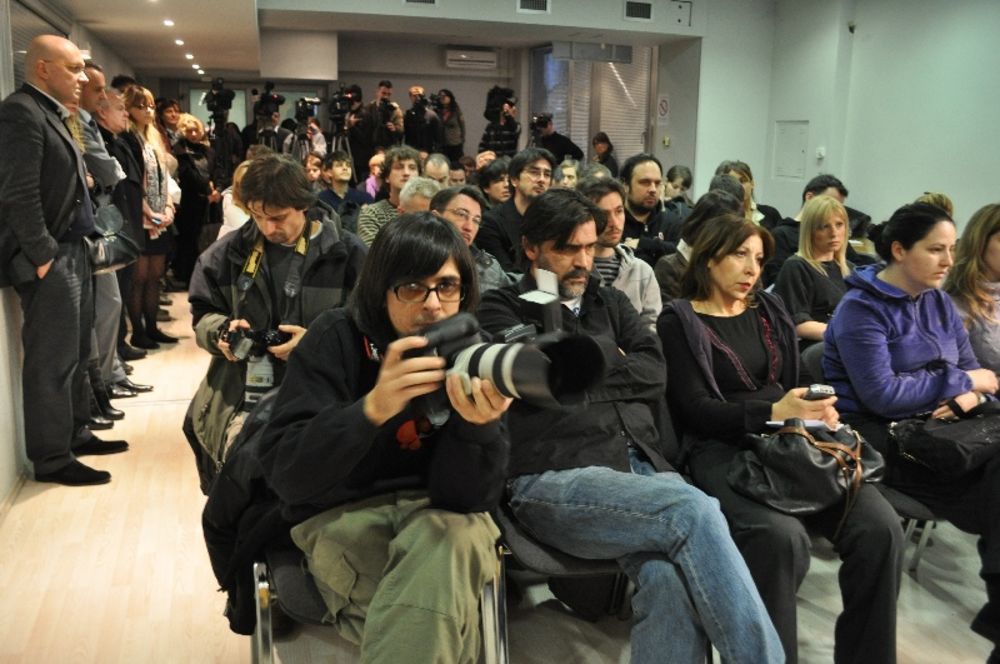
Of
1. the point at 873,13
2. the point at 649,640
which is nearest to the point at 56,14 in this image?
the point at 649,640

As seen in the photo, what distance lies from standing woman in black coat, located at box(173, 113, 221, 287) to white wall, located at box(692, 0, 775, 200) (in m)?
4.89

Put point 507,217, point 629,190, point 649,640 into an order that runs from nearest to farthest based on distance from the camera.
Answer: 1. point 649,640
2. point 507,217
3. point 629,190

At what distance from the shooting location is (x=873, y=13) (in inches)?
332

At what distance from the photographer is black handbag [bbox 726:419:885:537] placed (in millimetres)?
2291

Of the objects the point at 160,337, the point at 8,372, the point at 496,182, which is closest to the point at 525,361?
the point at 8,372

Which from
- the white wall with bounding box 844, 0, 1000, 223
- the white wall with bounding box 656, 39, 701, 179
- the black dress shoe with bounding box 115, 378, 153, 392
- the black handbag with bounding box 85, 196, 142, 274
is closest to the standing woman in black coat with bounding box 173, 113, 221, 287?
the black dress shoe with bounding box 115, 378, 153, 392

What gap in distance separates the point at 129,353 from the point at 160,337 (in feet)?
1.54

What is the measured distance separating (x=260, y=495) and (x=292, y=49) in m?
9.90

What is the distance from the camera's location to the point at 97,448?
422cm

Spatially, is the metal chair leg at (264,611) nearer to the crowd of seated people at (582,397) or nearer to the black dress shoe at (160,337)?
the crowd of seated people at (582,397)

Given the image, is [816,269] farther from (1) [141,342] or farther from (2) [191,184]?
(2) [191,184]

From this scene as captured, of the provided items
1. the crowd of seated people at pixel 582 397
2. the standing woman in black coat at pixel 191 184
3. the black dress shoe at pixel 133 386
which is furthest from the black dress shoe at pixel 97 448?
the standing woman in black coat at pixel 191 184

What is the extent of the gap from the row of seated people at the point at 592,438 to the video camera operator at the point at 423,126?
694 centimetres

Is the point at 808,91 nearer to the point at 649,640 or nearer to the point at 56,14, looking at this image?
the point at 56,14
